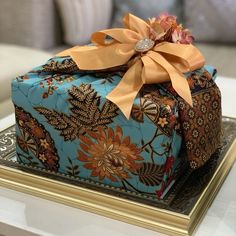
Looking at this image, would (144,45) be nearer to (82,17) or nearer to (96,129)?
(96,129)

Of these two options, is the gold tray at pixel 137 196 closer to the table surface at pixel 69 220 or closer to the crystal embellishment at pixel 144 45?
the table surface at pixel 69 220

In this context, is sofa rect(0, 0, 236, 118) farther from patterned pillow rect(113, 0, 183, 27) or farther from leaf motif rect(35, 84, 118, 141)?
leaf motif rect(35, 84, 118, 141)

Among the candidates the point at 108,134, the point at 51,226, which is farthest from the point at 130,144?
the point at 51,226

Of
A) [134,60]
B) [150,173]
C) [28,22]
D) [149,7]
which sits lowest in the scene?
[28,22]

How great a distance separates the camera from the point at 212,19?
6.35 feet

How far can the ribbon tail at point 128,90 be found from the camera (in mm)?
630

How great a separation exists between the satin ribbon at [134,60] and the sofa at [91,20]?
106cm

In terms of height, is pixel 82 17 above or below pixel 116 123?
below

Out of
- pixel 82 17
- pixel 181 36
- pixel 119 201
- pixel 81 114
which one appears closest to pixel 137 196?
pixel 119 201

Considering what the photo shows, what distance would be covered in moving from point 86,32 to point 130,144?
1371mm

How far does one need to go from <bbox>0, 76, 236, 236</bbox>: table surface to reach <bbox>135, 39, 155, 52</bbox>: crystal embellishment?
255 millimetres

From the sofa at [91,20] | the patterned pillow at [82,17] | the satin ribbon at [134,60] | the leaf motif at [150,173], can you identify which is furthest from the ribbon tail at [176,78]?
the patterned pillow at [82,17]

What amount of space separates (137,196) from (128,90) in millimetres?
158

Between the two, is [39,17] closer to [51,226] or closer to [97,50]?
[97,50]
